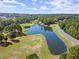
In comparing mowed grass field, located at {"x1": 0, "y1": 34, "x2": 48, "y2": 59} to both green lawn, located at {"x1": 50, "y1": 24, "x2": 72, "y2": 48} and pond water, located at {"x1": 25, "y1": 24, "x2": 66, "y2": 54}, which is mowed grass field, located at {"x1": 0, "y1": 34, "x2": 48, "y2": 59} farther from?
green lawn, located at {"x1": 50, "y1": 24, "x2": 72, "y2": 48}

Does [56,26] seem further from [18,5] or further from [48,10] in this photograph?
[18,5]

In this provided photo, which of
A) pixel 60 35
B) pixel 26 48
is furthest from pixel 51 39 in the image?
pixel 26 48

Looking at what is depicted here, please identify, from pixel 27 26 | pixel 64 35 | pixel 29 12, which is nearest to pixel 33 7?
pixel 29 12

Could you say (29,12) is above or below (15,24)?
above

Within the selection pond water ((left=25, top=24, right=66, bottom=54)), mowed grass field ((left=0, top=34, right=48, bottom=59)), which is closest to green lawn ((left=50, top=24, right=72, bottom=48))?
pond water ((left=25, top=24, right=66, bottom=54))

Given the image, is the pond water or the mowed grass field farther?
the pond water

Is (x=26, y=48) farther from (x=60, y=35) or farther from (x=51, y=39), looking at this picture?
(x=60, y=35)

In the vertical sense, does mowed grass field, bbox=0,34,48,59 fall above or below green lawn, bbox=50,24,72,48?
below
